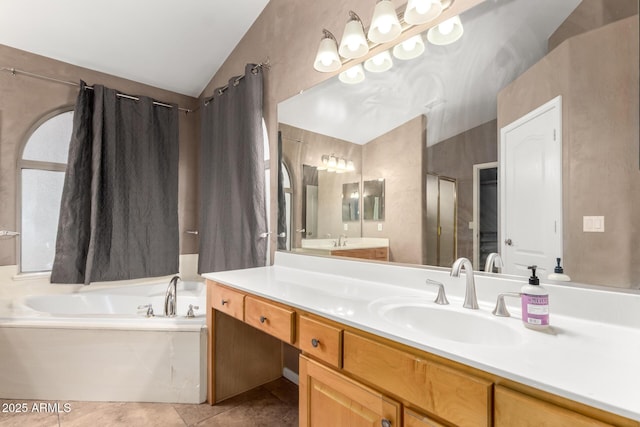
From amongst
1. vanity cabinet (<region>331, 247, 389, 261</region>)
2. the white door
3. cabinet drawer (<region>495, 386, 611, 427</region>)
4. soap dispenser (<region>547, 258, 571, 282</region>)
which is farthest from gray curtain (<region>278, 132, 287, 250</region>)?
cabinet drawer (<region>495, 386, 611, 427</region>)

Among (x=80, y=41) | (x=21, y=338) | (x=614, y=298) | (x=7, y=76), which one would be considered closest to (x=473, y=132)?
(x=614, y=298)

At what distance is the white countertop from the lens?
0.64 meters

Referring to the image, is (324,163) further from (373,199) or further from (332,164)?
(373,199)

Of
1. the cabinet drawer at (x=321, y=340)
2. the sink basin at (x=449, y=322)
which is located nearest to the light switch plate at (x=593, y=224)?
the sink basin at (x=449, y=322)

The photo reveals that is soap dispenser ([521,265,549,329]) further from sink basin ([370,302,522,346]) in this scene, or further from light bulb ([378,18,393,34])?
light bulb ([378,18,393,34])

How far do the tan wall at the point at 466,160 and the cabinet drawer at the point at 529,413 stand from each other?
67cm

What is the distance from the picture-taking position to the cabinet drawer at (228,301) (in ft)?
5.21

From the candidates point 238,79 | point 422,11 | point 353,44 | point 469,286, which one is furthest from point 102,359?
point 422,11

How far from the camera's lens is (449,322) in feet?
3.71

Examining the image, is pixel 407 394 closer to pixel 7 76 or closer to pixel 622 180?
pixel 622 180

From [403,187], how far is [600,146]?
28.2 inches

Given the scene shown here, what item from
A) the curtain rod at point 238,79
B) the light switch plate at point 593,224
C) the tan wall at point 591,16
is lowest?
the light switch plate at point 593,224

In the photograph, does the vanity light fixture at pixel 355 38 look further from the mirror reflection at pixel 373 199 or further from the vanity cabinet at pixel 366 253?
the vanity cabinet at pixel 366 253

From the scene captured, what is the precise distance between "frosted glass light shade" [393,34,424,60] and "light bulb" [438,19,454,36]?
0.31 feet
